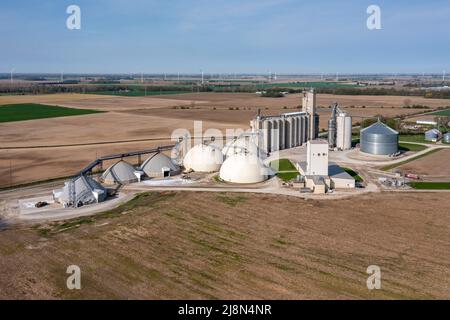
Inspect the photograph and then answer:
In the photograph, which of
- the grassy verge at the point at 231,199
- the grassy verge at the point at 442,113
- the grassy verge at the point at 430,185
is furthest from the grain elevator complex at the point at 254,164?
the grassy verge at the point at 442,113

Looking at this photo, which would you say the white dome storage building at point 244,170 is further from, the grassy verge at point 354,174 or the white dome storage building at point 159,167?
the grassy verge at point 354,174

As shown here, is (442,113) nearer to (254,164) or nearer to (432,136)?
(432,136)

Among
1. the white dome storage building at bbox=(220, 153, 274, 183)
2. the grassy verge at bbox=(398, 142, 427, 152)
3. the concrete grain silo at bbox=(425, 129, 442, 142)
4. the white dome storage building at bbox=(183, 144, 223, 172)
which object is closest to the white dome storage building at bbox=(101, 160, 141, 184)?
the white dome storage building at bbox=(183, 144, 223, 172)

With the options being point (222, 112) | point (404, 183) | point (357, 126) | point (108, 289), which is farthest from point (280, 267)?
point (222, 112)

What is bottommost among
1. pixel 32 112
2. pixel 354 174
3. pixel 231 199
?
pixel 231 199

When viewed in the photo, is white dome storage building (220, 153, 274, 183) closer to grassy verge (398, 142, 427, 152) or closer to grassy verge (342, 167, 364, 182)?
grassy verge (342, 167, 364, 182)

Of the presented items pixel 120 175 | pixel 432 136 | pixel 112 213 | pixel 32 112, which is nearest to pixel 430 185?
pixel 432 136
